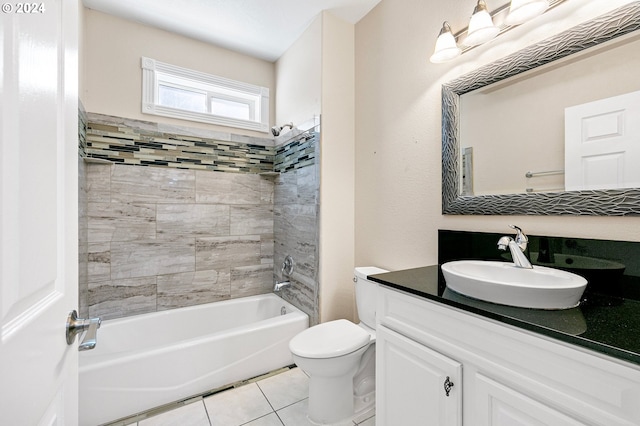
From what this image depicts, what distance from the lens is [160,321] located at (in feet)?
7.36

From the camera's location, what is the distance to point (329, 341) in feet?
5.15

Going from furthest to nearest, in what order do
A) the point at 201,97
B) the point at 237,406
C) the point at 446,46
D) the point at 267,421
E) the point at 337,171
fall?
1. the point at 201,97
2. the point at 337,171
3. the point at 237,406
4. the point at 267,421
5. the point at 446,46

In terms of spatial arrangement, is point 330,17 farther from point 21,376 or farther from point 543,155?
point 21,376

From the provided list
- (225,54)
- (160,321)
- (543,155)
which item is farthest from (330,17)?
(160,321)

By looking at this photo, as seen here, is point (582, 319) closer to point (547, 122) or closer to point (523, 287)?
point (523, 287)

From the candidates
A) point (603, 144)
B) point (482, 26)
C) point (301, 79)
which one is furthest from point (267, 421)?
point (301, 79)

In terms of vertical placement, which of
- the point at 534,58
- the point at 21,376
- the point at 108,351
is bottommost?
the point at 108,351

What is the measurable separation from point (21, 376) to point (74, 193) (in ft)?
1.53

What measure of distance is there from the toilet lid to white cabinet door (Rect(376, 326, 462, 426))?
1.04ft

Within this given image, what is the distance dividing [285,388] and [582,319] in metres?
1.69

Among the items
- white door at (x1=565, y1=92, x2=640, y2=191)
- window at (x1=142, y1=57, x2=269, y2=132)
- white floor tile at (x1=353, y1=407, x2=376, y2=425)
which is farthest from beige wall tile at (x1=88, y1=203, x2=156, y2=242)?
white door at (x1=565, y1=92, x2=640, y2=191)

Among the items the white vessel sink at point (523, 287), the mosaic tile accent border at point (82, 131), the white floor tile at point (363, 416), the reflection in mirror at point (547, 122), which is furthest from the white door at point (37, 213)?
the reflection in mirror at point (547, 122)

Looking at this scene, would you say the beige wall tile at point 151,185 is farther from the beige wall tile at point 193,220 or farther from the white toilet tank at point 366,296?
the white toilet tank at point 366,296

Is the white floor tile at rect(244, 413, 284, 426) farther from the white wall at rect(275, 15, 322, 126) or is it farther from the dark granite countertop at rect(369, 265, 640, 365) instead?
the white wall at rect(275, 15, 322, 126)
